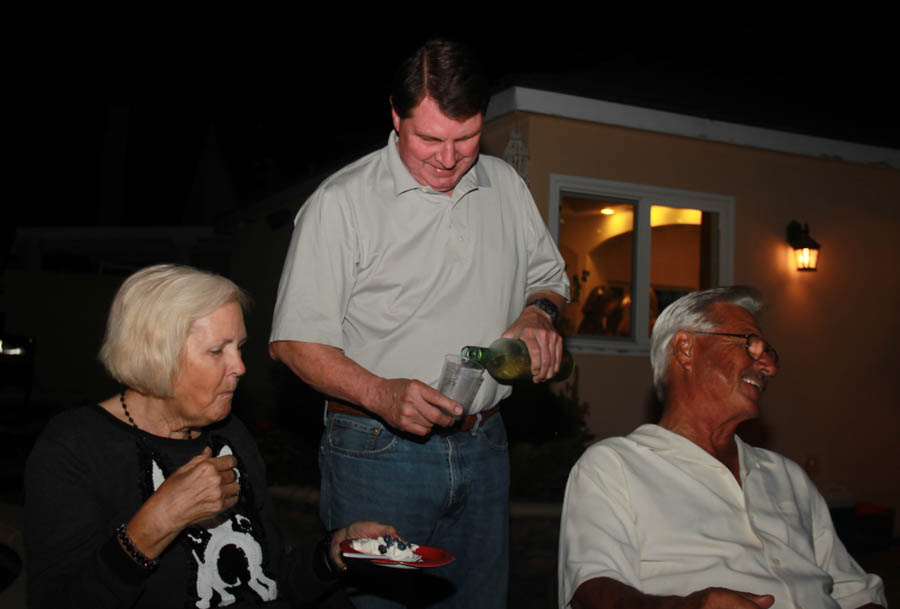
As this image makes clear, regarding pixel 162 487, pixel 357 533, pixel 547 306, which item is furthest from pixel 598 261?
pixel 162 487

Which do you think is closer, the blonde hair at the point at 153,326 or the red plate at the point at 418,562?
the red plate at the point at 418,562

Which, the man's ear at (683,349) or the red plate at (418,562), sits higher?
the man's ear at (683,349)

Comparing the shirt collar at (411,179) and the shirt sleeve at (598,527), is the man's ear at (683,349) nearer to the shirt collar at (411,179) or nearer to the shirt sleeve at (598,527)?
the shirt sleeve at (598,527)

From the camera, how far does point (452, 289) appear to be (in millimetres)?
2549

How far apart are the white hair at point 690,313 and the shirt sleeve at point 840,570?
26.9 inches

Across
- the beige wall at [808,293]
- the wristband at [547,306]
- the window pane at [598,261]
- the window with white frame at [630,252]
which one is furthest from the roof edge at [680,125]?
the wristband at [547,306]

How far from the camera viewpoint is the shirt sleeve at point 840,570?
8.21 ft

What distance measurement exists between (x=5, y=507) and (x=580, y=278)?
4811mm

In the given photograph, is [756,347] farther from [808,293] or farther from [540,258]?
[808,293]

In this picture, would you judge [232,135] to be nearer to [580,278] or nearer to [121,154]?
[121,154]

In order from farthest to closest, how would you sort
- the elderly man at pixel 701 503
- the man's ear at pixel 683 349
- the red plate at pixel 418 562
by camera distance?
the man's ear at pixel 683 349, the elderly man at pixel 701 503, the red plate at pixel 418 562

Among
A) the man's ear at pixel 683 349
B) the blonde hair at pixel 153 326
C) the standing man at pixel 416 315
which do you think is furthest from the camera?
the man's ear at pixel 683 349

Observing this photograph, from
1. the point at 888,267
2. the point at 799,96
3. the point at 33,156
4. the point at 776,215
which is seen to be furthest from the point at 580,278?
the point at 33,156

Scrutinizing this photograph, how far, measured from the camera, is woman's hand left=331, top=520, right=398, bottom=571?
87.5 inches
